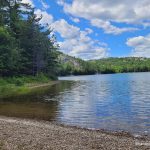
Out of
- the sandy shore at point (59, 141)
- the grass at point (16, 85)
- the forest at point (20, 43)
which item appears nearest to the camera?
the sandy shore at point (59, 141)

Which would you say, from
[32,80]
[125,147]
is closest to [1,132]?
[125,147]

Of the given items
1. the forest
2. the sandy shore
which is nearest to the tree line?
the forest

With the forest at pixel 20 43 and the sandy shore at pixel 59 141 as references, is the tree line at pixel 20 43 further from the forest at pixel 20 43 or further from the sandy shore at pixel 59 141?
the sandy shore at pixel 59 141

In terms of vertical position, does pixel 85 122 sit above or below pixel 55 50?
below

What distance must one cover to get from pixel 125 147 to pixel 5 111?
1959cm

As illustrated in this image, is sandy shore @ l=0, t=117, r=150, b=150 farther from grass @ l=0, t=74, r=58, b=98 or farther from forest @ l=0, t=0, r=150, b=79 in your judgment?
forest @ l=0, t=0, r=150, b=79

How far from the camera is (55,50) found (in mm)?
118500

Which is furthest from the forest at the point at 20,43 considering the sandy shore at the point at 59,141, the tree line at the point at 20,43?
the sandy shore at the point at 59,141

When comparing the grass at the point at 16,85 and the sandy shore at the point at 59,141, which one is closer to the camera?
the sandy shore at the point at 59,141

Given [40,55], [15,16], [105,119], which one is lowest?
[105,119]

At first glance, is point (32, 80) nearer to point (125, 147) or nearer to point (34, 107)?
point (34, 107)

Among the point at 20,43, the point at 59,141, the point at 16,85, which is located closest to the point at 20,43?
the point at 20,43

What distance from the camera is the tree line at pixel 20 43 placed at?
65.6m

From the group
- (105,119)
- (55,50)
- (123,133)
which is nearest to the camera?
(123,133)
